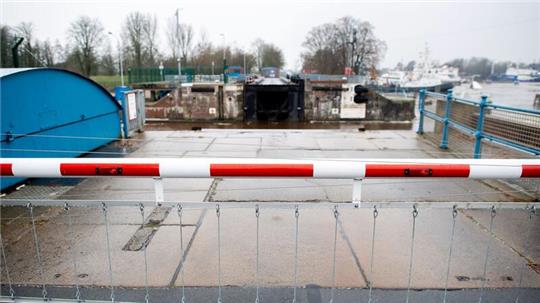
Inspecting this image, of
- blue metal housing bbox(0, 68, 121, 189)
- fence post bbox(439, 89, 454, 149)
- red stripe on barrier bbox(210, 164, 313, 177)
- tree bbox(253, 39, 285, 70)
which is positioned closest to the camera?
red stripe on barrier bbox(210, 164, 313, 177)

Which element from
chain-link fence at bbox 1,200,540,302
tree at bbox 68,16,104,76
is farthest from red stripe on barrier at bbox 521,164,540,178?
tree at bbox 68,16,104,76

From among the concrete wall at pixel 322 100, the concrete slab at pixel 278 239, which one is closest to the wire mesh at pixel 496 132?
the concrete slab at pixel 278 239

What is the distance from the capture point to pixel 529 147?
5.84 meters

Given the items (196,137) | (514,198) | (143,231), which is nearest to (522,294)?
(514,198)

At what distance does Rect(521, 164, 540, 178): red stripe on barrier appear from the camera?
7.68ft

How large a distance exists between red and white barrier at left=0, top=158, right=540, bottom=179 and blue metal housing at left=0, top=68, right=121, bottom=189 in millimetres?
4297

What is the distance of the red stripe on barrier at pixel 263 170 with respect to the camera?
228 cm

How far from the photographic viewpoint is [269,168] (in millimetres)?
2277

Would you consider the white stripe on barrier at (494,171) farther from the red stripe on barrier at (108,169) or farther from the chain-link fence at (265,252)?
the red stripe on barrier at (108,169)

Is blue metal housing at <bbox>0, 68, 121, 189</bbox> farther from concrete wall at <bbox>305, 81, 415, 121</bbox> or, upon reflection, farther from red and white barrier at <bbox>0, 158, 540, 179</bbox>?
concrete wall at <bbox>305, 81, 415, 121</bbox>

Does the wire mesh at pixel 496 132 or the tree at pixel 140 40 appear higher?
the tree at pixel 140 40


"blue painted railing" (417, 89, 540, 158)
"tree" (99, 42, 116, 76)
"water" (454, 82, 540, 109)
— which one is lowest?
"water" (454, 82, 540, 109)

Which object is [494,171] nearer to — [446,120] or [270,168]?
[270,168]

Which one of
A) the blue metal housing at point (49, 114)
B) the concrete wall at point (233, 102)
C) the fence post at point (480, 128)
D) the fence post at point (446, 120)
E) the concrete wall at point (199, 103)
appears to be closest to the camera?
the blue metal housing at point (49, 114)
